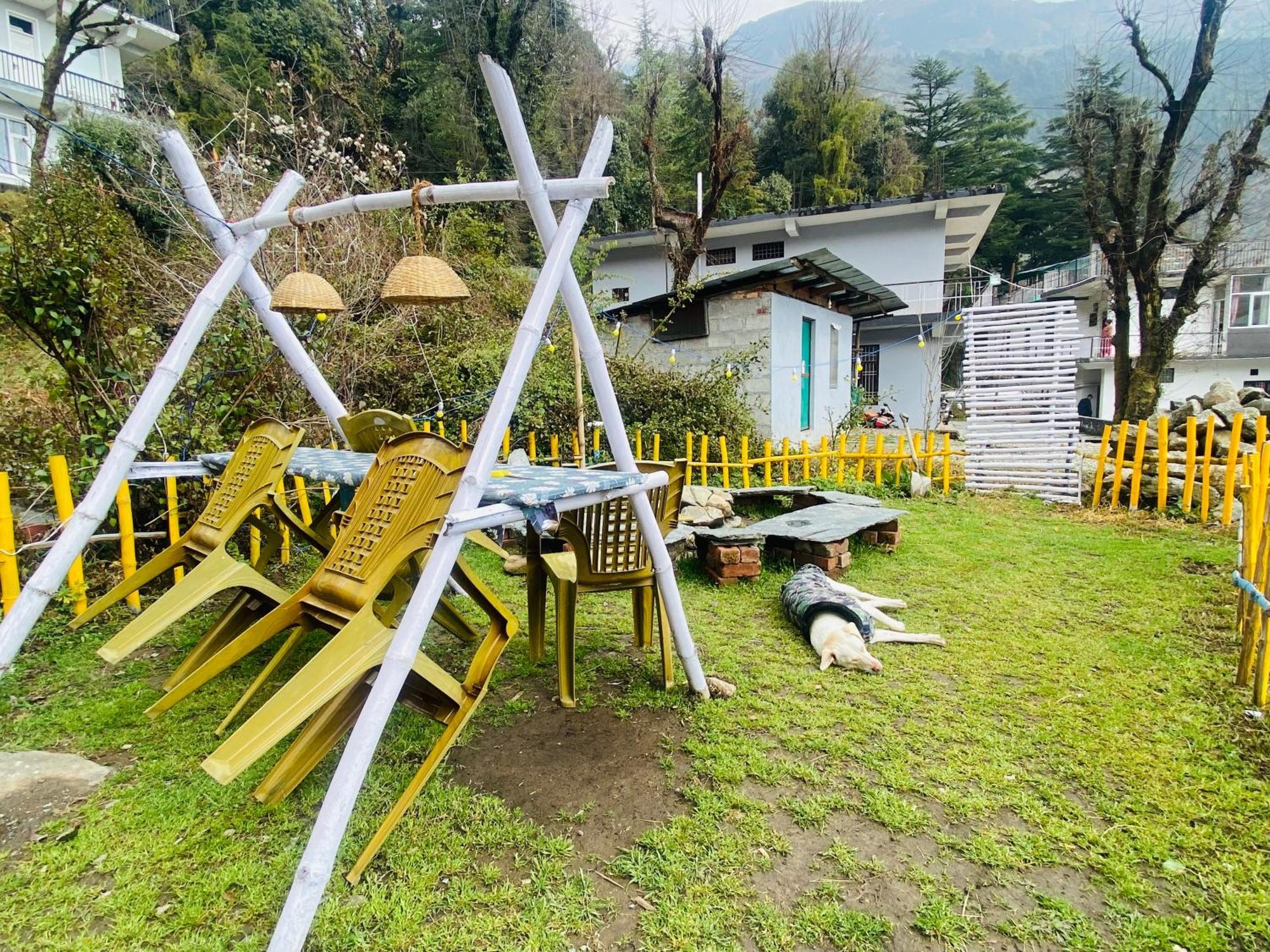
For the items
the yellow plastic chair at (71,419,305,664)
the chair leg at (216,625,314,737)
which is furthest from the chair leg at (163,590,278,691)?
the chair leg at (216,625,314,737)

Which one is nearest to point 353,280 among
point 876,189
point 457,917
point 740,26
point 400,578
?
point 400,578

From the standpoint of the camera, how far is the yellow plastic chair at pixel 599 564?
2.92 meters

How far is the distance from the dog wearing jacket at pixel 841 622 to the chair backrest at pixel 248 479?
9.82ft

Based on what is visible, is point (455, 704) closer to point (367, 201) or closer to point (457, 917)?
point (457, 917)

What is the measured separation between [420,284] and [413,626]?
1508 mm

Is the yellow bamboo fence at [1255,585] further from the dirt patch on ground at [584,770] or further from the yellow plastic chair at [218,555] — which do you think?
the yellow plastic chair at [218,555]

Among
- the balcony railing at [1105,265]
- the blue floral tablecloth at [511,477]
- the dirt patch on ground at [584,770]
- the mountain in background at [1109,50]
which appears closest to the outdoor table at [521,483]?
the blue floral tablecloth at [511,477]

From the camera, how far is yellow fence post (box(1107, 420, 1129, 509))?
22.8 ft

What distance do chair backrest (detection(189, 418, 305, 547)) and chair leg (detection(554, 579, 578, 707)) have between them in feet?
4.91

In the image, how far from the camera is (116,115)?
35.3ft

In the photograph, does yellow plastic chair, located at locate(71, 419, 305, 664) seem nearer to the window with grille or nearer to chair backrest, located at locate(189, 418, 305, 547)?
chair backrest, located at locate(189, 418, 305, 547)

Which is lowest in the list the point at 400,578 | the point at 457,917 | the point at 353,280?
the point at 457,917

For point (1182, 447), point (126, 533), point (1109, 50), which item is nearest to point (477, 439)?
point (126, 533)

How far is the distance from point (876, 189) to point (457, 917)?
2718cm
